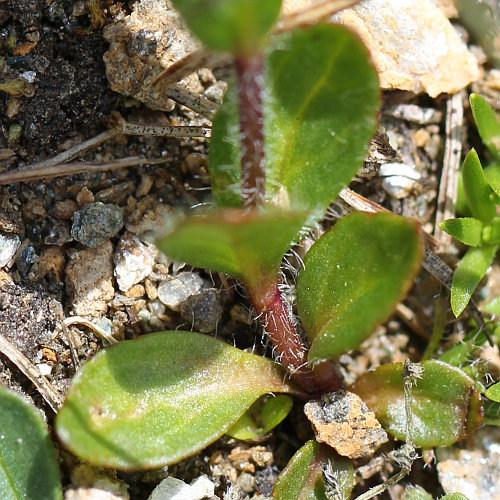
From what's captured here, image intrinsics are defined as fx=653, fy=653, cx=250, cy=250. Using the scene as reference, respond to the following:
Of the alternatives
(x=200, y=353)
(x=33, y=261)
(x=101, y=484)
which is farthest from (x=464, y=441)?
(x=33, y=261)

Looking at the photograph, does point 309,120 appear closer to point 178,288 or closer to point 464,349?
point 178,288

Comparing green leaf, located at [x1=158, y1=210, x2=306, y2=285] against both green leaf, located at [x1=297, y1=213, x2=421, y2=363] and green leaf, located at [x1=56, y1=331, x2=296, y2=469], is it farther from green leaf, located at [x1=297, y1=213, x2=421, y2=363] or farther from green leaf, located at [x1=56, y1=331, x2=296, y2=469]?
green leaf, located at [x1=56, y1=331, x2=296, y2=469]

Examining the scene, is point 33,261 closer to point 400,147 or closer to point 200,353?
point 200,353

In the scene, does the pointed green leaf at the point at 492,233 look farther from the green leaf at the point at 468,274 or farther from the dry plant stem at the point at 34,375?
the dry plant stem at the point at 34,375

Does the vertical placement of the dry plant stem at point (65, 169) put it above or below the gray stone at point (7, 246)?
above

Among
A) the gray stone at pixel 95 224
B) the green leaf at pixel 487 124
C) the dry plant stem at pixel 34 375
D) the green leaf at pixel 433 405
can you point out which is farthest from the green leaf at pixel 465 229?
the dry plant stem at pixel 34 375

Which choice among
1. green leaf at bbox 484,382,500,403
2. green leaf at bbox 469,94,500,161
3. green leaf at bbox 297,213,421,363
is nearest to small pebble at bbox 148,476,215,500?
green leaf at bbox 297,213,421,363

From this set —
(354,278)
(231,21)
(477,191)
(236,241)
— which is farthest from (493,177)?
(231,21)
